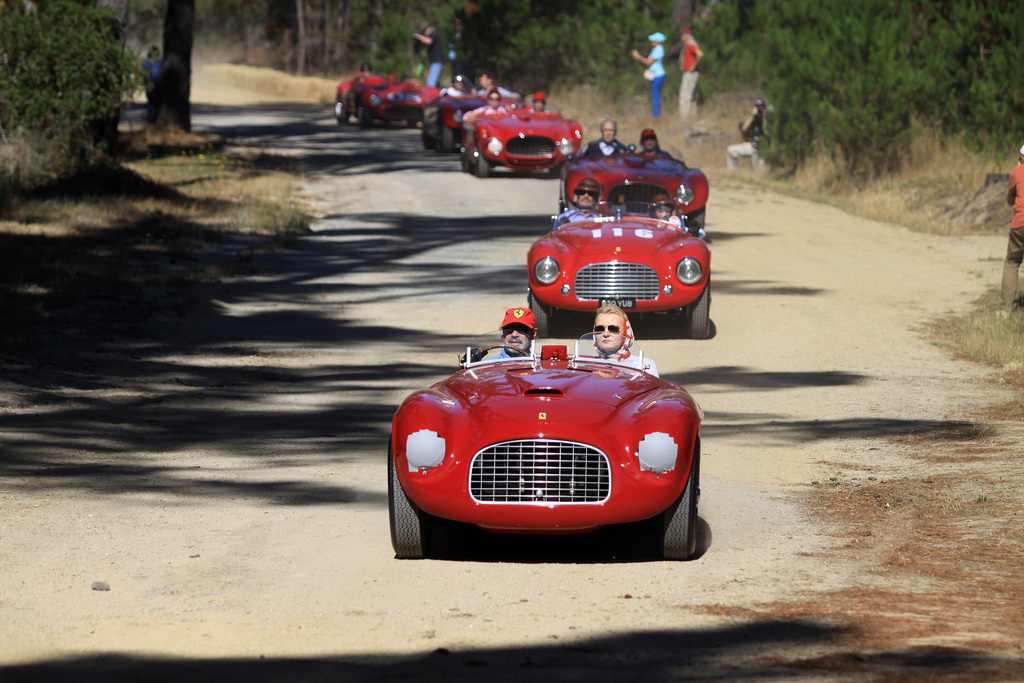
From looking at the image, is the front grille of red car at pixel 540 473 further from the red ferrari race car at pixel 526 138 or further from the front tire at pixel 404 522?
the red ferrari race car at pixel 526 138

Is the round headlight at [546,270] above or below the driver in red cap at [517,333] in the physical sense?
below

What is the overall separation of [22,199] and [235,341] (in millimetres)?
7247

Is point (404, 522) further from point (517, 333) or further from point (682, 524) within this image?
point (517, 333)

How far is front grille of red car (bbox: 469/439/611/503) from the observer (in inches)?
257

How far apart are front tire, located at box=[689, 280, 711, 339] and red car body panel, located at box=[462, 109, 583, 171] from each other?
11340mm

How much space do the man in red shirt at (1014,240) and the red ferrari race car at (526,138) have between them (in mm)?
11428

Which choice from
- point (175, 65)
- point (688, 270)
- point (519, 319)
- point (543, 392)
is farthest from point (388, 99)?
point (543, 392)

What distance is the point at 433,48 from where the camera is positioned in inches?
1438

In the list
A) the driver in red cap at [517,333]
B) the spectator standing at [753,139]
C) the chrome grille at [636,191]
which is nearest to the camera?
the driver in red cap at [517,333]

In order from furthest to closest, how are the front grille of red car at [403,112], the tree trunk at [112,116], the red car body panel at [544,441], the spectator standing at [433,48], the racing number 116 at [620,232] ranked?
1. the front grille of red car at [403,112]
2. the spectator standing at [433,48]
3. the tree trunk at [112,116]
4. the racing number 116 at [620,232]
5. the red car body panel at [544,441]

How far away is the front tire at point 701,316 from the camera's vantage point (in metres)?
13.4

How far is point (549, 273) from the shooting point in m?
13.1

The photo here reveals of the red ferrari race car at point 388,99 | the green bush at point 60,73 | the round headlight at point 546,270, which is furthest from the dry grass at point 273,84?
the round headlight at point 546,270

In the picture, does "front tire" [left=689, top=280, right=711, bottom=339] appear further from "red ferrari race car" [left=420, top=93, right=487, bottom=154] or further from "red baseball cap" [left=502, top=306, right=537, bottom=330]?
"red ferrari race car" [left=420, top=93, right=487, bottom=154]
